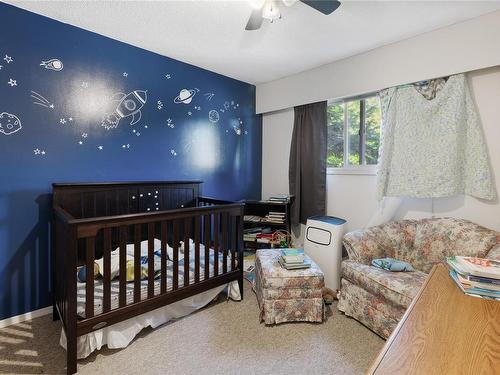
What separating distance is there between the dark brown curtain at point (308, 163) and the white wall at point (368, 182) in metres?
0.14

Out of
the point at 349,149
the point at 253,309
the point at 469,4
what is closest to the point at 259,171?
the point at 349,149

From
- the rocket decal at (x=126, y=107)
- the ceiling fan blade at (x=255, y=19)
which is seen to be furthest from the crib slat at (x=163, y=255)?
the ceiling fan blade at (x=255, y=19)

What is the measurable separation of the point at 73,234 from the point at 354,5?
7.61 ft

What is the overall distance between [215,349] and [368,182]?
2.12 metres

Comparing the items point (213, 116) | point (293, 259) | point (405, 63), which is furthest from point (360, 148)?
point (213, 116)

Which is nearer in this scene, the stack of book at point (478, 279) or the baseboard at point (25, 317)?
the stack of book at point (478, 279)

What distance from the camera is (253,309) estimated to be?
2205mm

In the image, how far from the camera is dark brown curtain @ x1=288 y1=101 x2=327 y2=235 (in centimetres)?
314

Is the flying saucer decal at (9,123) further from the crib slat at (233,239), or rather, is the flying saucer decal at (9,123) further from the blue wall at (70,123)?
the crib slat at (233,239)

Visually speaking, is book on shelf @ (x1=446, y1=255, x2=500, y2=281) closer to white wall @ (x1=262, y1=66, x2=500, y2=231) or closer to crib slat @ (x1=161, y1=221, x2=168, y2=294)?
white wall @ (x1=262, y1=66, x2=500, y2=231)

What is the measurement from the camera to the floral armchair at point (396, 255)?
178 centimetres

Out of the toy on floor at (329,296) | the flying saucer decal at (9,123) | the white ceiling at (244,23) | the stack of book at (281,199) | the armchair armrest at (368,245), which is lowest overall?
the toy on floor at (329,296)

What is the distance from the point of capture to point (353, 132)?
303 cm

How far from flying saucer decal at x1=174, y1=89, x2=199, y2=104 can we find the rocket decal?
35 cm
